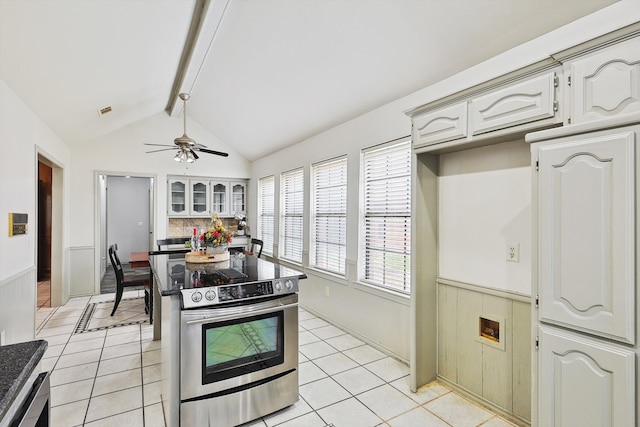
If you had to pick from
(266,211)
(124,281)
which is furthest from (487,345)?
(266,211)

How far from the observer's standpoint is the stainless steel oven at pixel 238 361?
1924 mm

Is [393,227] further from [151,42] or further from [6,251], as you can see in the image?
[6,251]

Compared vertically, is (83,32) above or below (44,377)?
above

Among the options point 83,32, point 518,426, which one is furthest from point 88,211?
point 518,426

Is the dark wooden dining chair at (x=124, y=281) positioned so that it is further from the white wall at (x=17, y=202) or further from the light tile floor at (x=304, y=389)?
the white wall at (x=17, y=202)

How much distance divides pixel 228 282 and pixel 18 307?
233 cm

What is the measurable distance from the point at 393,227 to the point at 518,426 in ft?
5.92

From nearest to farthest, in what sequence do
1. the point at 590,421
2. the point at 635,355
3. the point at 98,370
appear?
the point at 635,355
the point at 590,421
the point at 98,370

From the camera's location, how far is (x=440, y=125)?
2344mm

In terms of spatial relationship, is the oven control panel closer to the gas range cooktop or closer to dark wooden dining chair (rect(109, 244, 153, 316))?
the gas range cooktop

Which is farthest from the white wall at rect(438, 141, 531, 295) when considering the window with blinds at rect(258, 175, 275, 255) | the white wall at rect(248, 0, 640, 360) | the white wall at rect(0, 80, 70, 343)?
the window with blinds at rect(258, 175, 275, 255)

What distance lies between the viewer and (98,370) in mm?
2896

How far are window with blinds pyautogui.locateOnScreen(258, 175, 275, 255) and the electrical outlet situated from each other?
4342 mm

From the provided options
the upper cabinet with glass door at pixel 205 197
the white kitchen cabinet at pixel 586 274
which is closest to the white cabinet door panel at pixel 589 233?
Answer: the white kitchen cabinet at pixel 586 274
